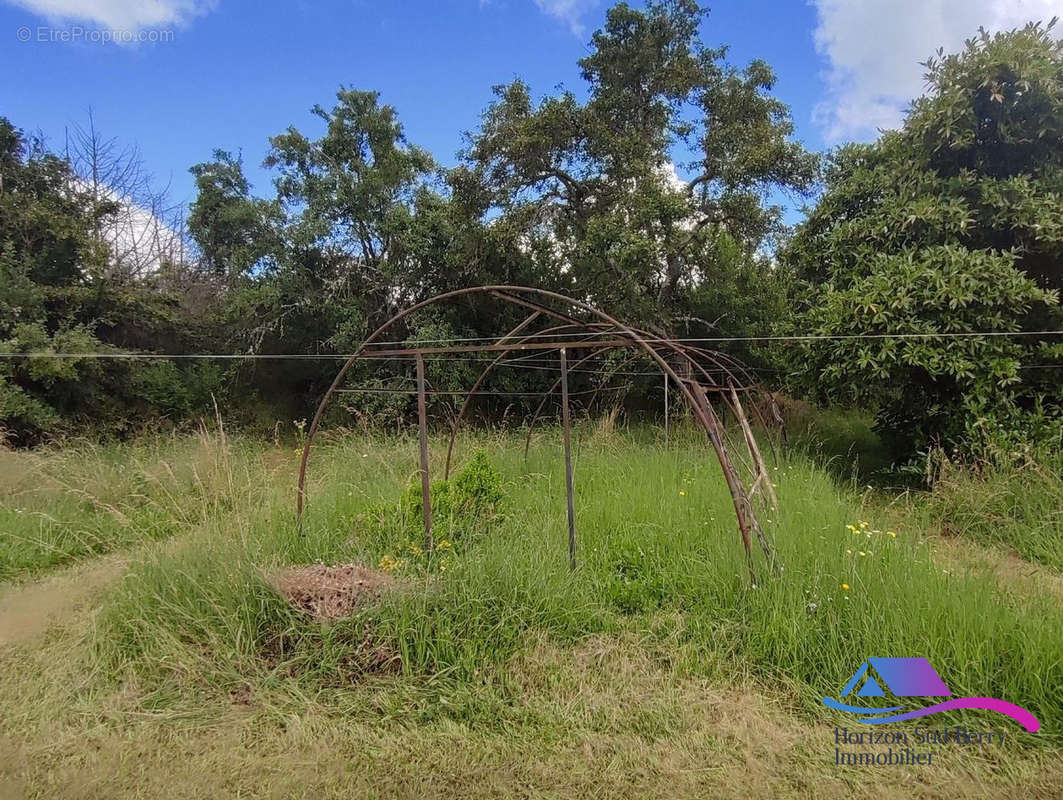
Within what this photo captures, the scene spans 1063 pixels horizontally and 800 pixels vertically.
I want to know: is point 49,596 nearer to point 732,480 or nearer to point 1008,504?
point 732,480

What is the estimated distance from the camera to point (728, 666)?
2.36 m

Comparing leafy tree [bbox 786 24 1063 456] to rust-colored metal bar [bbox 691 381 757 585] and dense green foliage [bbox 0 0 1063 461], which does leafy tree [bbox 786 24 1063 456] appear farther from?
rust-colored metal bar [bbox 691 381 757 585]

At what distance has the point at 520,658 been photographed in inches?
96.7

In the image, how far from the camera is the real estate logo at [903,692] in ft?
6.61

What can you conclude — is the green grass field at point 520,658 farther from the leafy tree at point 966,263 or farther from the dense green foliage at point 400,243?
the dense green foliage at point 400,243

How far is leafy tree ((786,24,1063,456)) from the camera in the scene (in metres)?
4.19

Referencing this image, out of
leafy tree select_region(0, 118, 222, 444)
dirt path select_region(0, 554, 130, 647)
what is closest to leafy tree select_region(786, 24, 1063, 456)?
dirt path select_region(0, 554, 130, 647)

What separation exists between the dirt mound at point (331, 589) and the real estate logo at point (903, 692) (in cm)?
213

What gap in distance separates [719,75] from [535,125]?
2.77m

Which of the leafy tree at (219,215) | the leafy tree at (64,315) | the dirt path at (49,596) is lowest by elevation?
the dirt path at (49,596)

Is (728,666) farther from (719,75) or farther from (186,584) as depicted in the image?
(719,75)

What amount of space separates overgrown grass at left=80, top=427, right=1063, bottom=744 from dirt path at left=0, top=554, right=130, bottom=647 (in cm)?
62

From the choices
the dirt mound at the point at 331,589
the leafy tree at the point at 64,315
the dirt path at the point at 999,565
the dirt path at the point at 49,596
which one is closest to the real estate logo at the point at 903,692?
the dirt path at the point at 999,565

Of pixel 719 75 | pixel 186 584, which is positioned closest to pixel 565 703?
pixel 186 584
